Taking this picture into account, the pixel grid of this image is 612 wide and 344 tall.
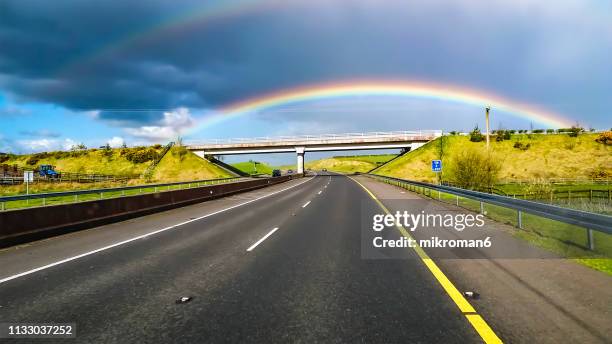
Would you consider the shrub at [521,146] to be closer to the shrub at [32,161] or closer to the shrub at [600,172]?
the shrub at [600,172]

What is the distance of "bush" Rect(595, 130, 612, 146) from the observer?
66812mm

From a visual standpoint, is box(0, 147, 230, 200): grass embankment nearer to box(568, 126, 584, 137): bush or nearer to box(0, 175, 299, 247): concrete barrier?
box(0, 175, 299, 247): concrete barrier

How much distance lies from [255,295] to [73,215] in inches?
346

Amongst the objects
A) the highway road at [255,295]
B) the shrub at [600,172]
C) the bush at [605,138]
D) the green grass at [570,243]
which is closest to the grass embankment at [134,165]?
the highway road at [255,295]

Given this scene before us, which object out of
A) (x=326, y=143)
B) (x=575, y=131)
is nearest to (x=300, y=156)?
(x=326, y=143)

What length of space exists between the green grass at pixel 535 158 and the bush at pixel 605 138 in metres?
0.92

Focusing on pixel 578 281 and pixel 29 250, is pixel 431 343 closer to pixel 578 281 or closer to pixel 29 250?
pixel 578 281

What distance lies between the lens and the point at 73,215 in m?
11.0

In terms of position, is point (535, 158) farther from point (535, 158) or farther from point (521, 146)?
point (521, 146)

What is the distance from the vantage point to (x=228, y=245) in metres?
8.19

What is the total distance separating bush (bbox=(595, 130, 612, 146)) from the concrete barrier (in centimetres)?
7666

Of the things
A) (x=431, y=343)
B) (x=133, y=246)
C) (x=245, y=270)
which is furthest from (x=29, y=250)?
(x=431, y=343)

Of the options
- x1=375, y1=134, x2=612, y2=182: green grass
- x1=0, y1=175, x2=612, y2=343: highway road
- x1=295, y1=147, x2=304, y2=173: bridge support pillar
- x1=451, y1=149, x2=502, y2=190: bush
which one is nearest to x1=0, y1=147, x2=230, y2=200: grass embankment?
x1=295, y1=147, x2=304, y2=173: bridge support pillar

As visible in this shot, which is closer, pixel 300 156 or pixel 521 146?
pixel 521 146
